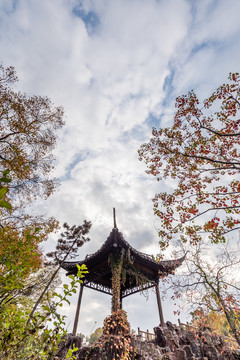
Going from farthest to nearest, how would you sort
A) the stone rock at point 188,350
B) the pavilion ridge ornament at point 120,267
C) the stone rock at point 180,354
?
1. the pavilion ridge ornament at point 120,267
2. the stone rock at point 188,350
3. the stone rock at point 180,354

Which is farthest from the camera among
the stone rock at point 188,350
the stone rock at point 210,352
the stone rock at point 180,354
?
the stone rock at point 210,352

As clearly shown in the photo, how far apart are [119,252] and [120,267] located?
0.77 meters

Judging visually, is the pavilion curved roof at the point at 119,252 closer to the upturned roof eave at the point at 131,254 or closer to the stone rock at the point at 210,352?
the upturned roof eave at the point at 131,254

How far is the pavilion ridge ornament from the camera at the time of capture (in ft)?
30.9

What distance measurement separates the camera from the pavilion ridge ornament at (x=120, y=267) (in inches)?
370

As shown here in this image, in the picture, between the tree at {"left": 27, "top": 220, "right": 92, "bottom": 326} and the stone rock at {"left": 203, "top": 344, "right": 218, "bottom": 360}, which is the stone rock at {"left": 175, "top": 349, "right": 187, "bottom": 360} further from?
the tree at {"left": 27, "top": 220, "right": 92, "bottom": 326}

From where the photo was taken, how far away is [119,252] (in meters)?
9.91

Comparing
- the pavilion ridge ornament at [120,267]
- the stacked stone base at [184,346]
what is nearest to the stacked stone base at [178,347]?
the stacked stone base at [184,346]

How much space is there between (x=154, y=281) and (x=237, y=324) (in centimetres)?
488

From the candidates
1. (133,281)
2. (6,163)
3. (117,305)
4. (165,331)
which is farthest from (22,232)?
(133,281)

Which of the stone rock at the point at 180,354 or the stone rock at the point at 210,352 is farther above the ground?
the stone rock at the point at 210,352

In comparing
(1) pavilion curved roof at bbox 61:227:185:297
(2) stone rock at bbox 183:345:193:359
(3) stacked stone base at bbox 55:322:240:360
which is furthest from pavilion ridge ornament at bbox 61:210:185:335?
(2) stone rock at bbox 183:345:193:359

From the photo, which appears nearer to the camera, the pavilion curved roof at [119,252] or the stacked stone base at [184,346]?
the stacked stone base at [184,346]

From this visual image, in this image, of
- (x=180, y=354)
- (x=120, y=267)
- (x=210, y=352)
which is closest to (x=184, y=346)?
(x=180, y=354)
